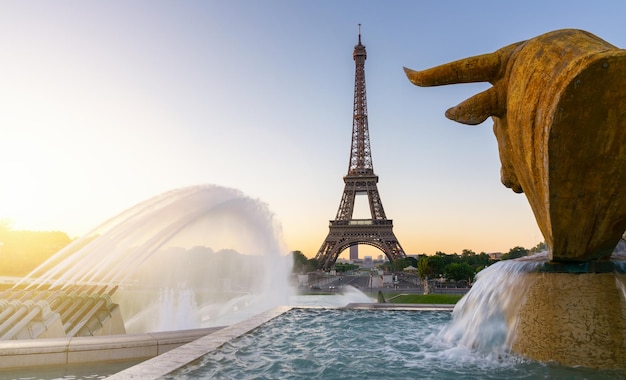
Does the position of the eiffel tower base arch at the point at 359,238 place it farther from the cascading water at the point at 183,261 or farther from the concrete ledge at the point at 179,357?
the concrete ledge at the point at 179,357

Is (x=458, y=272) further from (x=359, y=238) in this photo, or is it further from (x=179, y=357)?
(x=179, y=357)

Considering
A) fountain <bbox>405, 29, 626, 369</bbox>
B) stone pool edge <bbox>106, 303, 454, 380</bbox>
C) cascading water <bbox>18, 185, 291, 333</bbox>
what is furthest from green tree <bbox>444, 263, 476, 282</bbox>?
fountain <bbox>405, 29, 626, 369</bbox>

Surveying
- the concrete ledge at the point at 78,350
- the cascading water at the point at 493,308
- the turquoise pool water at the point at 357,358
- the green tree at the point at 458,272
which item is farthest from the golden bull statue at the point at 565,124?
the green tree at the point at 458,272

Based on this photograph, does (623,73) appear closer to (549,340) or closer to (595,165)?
(595,165)

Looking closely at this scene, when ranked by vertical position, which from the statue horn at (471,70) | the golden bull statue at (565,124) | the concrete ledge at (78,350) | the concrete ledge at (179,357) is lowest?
the concrete ledge at (78,350)

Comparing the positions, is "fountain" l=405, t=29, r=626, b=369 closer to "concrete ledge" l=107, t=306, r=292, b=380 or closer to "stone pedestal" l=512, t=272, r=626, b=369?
"stone pedestal" l=512, t=272, r=626, b=369

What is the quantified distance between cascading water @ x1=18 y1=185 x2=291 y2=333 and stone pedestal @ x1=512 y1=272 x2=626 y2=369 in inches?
424

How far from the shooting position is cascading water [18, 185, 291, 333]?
13.5 m

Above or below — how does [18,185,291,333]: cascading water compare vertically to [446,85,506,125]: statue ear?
below

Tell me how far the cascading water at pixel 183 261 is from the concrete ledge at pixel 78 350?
4635 mm

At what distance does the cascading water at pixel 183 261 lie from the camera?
530 inches

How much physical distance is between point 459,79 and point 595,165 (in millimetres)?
2465

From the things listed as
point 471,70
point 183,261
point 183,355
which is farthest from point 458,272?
point 183,355

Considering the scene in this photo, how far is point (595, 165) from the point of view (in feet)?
18.0
